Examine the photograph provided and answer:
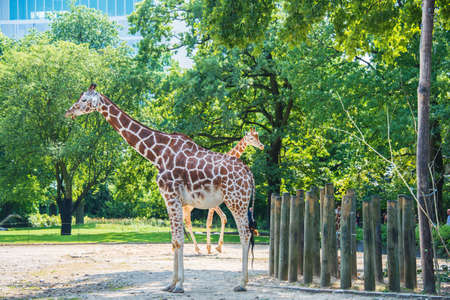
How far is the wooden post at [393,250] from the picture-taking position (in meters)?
9.34

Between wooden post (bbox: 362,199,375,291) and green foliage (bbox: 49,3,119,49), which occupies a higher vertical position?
green foliage (bbox: 49,3,119,49)

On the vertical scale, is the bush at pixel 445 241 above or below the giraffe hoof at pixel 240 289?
above

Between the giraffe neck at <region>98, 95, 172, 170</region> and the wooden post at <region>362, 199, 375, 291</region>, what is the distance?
4129 mm

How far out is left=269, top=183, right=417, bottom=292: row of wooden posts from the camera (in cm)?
951

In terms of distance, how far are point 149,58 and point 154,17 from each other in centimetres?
220

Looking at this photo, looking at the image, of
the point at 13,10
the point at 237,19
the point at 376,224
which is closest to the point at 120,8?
the point at 13,10

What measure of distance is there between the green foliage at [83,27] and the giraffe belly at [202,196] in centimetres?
3574

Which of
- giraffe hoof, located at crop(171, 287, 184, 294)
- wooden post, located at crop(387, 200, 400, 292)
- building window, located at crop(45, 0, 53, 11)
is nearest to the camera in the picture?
wooden post, located at crop(387, 200, 400, 292)

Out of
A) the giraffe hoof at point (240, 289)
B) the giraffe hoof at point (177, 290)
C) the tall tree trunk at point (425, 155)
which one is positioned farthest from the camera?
the giraffe hoof at point (240, 289)

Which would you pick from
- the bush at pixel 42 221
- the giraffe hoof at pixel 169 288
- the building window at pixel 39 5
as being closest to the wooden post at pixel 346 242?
the giraffe hoof at pixel 169 288

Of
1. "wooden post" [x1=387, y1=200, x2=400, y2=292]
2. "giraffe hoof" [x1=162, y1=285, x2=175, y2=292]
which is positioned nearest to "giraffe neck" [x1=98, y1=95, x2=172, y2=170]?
"giraffe hoof" [x1=162, y1=285, x2=175, y2=292]

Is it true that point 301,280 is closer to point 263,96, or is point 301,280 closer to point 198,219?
point 263,96

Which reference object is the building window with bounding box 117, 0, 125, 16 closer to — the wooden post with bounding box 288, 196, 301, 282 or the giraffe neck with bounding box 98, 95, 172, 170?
the giraffe neck with bounding box 98, 95, 172, 170

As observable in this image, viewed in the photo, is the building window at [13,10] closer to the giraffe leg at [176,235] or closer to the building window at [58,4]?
the building window at [58,4]
